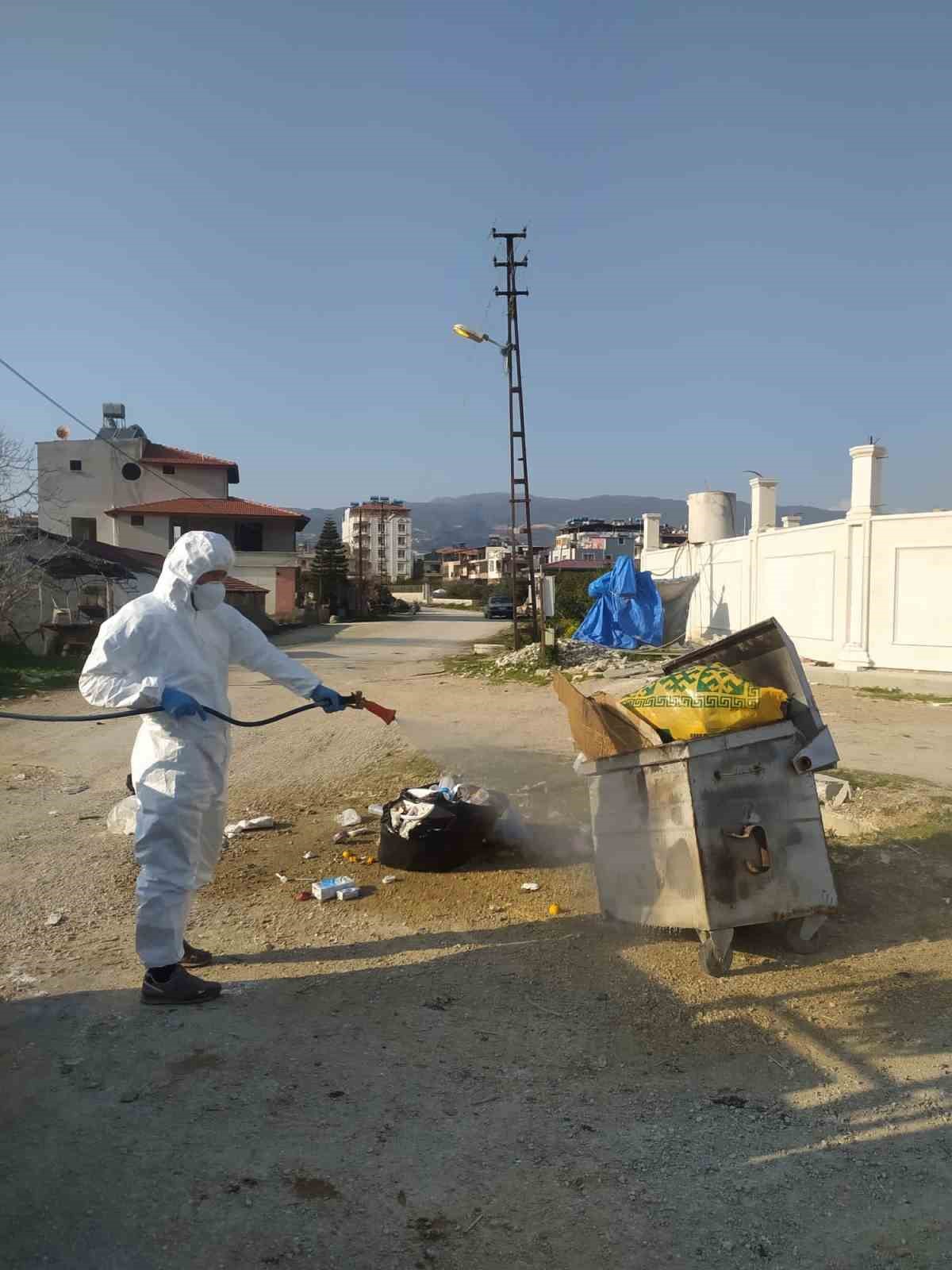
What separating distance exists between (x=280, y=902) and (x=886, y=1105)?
3.09m

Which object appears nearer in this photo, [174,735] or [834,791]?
[174,735]

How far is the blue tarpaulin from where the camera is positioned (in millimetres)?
19078

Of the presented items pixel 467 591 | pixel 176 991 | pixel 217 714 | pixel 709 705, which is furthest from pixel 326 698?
pixel 467 591

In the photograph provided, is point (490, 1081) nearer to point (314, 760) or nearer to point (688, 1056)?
point (688, 1056)

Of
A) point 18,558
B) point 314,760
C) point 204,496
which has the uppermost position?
point 204,496

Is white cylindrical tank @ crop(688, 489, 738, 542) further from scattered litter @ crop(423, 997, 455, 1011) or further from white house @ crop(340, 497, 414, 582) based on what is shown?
white house @ crop(340, 497, 414, 582)

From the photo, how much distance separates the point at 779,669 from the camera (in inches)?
171

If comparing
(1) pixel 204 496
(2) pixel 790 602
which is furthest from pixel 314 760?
(1) pixel 204 496

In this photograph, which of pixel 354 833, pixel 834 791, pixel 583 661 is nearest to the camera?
pixel 354 833

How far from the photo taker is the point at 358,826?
6.21 metres

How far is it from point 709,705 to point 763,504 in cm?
1410

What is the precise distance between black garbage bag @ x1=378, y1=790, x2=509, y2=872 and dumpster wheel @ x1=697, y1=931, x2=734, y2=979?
180 centimetres

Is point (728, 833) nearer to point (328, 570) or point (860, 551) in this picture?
point (860, 551)

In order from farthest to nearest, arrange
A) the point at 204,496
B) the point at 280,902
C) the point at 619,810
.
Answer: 1. the point at 204,496
2. the point at 280,902
3. the point at 619,810
